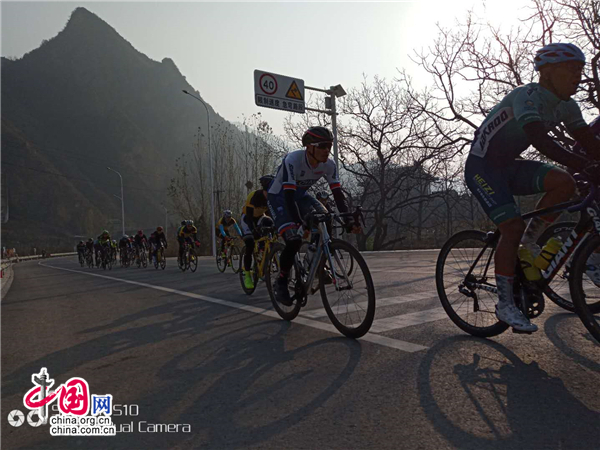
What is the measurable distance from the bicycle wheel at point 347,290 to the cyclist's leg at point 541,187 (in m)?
1.25

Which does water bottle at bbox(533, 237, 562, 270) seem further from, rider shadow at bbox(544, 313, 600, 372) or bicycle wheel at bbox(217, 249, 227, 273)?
bicycle wheel at bbox(217, 249, 227, 273)

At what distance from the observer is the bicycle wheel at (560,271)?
3252mm

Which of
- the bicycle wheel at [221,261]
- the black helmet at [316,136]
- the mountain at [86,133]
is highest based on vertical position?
the mountain at [86,133]

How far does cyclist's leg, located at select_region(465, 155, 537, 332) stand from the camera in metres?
3.21

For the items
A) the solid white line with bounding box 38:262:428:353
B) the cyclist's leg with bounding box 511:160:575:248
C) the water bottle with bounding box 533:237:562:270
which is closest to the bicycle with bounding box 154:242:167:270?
the solid white line with bounding box 38:262:428:353

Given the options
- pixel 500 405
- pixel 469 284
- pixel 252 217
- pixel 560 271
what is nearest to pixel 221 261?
pixel 252 217

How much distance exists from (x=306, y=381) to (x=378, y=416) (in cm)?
68

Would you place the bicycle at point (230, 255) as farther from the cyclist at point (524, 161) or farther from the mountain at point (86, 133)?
the mountain at point (86, 133)

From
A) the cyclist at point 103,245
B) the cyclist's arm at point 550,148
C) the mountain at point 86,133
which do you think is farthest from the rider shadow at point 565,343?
the mountain at point 86,133

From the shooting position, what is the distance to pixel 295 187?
4445 mm

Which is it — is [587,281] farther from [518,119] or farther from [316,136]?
[316,136]

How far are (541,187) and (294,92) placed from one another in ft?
Answer: 53.0

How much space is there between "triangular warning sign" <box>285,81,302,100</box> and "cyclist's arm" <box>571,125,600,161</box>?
16.0 m

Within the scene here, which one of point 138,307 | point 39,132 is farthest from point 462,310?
point 39,132
